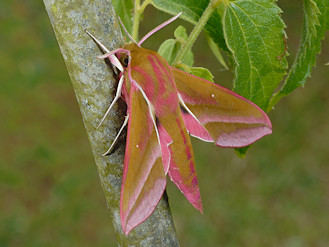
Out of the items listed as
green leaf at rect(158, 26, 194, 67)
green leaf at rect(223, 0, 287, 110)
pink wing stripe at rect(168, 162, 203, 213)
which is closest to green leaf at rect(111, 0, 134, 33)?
green leaf at rect(158, 26, 194, 67)

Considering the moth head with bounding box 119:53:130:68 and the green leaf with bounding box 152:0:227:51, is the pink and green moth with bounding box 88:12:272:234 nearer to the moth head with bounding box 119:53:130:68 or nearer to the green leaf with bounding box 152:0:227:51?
the moth head with bounding box 119:53:130:68

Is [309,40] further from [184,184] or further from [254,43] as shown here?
[184,184]

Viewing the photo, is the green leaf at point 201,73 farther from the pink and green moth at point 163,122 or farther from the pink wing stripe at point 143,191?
the pink wing stripe at point 143,191

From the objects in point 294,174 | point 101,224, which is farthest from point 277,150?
point 101,224

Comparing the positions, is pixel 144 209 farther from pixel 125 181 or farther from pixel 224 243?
pixel 224 243

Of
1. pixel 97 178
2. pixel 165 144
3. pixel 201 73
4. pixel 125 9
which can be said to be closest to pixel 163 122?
Result: pixel 165 144

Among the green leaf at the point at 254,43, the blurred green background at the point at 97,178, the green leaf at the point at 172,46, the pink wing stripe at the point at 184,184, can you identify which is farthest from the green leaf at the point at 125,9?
the blurred green background at the point at 97,178
